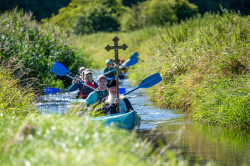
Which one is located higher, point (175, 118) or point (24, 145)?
point (24, 145)

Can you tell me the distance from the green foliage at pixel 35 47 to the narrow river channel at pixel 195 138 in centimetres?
423

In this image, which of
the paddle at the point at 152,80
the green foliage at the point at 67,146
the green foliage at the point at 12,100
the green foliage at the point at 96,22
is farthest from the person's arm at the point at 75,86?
the green foliage at the point at 96,22

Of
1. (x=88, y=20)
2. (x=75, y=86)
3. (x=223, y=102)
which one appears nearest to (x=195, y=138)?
(x=223, y=102)

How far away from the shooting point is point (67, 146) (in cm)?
365

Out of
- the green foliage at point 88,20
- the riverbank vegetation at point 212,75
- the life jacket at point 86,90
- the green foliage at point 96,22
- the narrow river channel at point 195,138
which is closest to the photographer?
the narrow river channel at point 195,138

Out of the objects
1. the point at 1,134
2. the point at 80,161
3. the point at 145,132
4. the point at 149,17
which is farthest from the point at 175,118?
the point at 149,17

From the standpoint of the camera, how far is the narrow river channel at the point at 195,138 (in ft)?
16.7

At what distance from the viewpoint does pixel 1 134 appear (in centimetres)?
422

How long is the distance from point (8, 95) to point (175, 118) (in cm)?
332

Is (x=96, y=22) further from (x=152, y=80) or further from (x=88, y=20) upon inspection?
(x=152, y=80)

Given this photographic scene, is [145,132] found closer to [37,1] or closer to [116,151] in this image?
[116,151]

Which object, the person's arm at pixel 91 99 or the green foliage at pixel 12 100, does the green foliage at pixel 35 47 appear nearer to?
the green foliage at pixel 12 100

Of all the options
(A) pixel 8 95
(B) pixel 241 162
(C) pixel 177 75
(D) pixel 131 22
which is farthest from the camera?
(D) pixel 131 22

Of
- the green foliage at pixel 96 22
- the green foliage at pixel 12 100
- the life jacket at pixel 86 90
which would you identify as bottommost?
the life jacket at pixel 86 90
